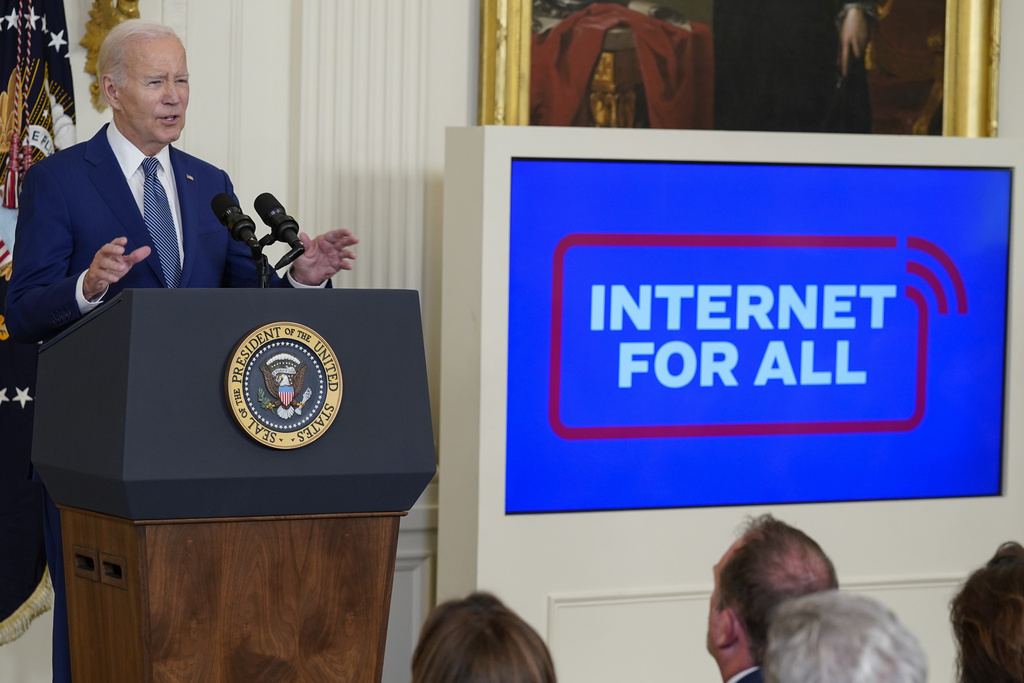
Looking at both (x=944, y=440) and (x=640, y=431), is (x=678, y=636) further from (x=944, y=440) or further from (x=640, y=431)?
(x=944, y=440)

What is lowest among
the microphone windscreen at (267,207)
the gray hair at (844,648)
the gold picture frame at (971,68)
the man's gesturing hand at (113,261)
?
the gray hair at (844,648)

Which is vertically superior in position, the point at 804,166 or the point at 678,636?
the point at 804,166

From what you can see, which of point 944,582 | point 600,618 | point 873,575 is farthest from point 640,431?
point 944,582

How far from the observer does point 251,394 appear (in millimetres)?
1893

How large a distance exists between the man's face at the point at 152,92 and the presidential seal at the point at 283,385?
30.1 inches

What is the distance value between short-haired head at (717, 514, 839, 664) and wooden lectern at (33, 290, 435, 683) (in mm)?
549

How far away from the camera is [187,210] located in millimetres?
2473

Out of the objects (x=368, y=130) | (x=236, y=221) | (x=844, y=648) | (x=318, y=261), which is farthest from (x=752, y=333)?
(x=844, y=648)

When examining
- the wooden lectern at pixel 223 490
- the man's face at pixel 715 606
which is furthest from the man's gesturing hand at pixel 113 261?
the man's face at pixel 715 606

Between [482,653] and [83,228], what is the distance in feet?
4.57

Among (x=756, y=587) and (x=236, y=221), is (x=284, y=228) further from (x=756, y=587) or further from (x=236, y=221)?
(x=756, y=587)

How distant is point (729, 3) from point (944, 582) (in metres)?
2.04

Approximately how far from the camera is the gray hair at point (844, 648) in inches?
50.1

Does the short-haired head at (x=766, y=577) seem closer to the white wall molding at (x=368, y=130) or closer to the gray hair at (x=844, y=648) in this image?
the gray hair at (x=844, y=648)
